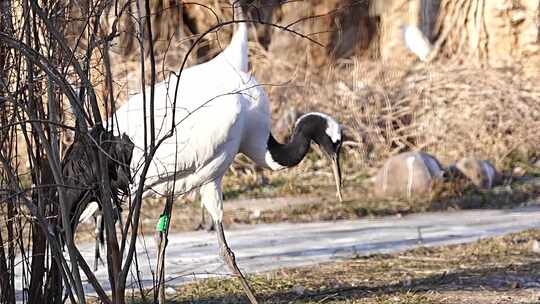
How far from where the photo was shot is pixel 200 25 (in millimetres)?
16344

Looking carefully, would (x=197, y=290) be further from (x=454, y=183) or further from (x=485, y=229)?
(x=454, y=183)

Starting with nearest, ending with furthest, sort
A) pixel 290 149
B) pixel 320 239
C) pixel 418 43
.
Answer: pixel 290 149 → pixel 320 239 → pixel 418 43

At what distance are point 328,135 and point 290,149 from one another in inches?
12.7

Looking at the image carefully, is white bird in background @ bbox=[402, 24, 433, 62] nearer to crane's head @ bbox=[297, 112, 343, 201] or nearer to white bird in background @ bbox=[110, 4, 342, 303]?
crane's head @ bbox=[297, 112, 343, 201]

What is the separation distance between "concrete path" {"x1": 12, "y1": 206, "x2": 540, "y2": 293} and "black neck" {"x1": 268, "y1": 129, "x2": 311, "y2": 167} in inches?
30.9

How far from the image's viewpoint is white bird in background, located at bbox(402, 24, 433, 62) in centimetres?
1447

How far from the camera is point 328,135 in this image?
7.65 meters

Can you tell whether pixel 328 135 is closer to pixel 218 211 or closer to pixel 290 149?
pixel 290 149

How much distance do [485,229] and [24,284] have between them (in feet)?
16.4

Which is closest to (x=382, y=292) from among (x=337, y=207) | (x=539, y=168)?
(x=337, y=207)

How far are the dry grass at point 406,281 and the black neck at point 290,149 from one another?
0.71m

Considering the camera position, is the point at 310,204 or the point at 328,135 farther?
the point at 310,204

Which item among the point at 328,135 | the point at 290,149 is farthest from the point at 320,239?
the point at 290,149

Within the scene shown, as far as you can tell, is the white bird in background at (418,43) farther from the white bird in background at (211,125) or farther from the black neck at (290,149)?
the white bird in background at (211,125)
